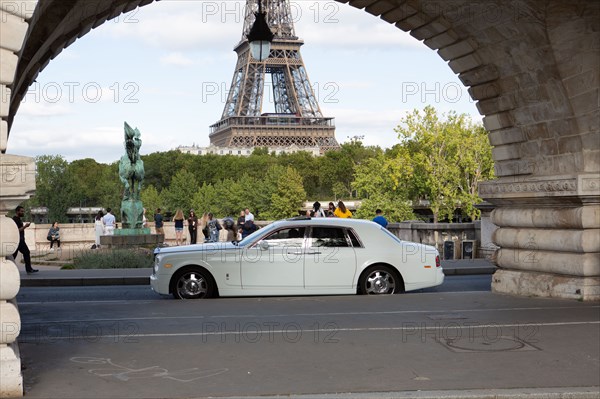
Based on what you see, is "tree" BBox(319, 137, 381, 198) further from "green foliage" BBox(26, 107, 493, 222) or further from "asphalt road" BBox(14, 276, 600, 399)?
"asphalt road" BBox(14, 276, 600, 399)

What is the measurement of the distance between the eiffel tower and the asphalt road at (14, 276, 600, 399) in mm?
107925

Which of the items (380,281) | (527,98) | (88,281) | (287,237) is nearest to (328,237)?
(287,237)

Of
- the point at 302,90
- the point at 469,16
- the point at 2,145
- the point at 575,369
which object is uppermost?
the point at 302,90

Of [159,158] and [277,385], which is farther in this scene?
[159,158]

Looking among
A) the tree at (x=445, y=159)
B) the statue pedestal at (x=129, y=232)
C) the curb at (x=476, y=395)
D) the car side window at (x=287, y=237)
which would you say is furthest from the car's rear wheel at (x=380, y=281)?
the tree at (x=445, y=159)

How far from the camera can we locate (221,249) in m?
14.7

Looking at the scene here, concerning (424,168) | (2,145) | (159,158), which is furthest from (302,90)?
(2,145)

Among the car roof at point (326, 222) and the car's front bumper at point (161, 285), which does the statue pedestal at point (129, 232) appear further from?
the car roof at point (326, 222)

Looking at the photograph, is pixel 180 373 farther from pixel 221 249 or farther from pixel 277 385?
pixel 221 249

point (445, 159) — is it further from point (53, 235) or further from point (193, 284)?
point (193, 284)

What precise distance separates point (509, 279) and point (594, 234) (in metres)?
→ 1.87

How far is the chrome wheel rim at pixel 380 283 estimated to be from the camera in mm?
15023

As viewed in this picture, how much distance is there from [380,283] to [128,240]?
17.9 metres

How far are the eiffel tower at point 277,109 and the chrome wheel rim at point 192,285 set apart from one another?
105810mm
